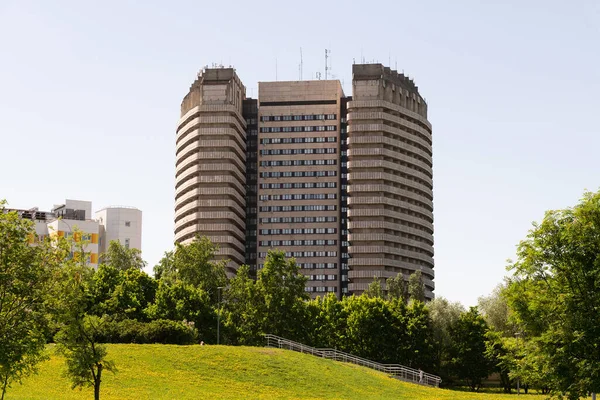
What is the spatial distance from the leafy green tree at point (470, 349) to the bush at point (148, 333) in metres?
46.2

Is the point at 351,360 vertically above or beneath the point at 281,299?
beneath

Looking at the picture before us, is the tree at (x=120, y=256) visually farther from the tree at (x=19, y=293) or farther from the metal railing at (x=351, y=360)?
the tree at (x=19, y=293)

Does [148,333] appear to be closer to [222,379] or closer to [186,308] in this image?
[222,379]

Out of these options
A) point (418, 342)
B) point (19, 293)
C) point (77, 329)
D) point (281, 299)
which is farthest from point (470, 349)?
point (19, 293)

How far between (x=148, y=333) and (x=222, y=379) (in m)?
17.6

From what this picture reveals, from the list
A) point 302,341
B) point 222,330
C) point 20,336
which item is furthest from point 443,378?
point 20,336

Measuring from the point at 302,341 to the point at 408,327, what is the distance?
54.5 feet

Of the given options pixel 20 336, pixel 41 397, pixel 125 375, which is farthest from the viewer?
pixel 125 375

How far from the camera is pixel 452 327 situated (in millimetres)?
124938

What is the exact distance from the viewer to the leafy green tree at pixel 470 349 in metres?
120

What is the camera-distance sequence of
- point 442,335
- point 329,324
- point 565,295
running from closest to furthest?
point 565,295, point 329,324, point 442,335

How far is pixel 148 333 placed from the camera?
87.4 m

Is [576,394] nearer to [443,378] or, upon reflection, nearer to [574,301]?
[574,301]

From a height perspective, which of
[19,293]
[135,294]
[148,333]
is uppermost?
[135,294]
